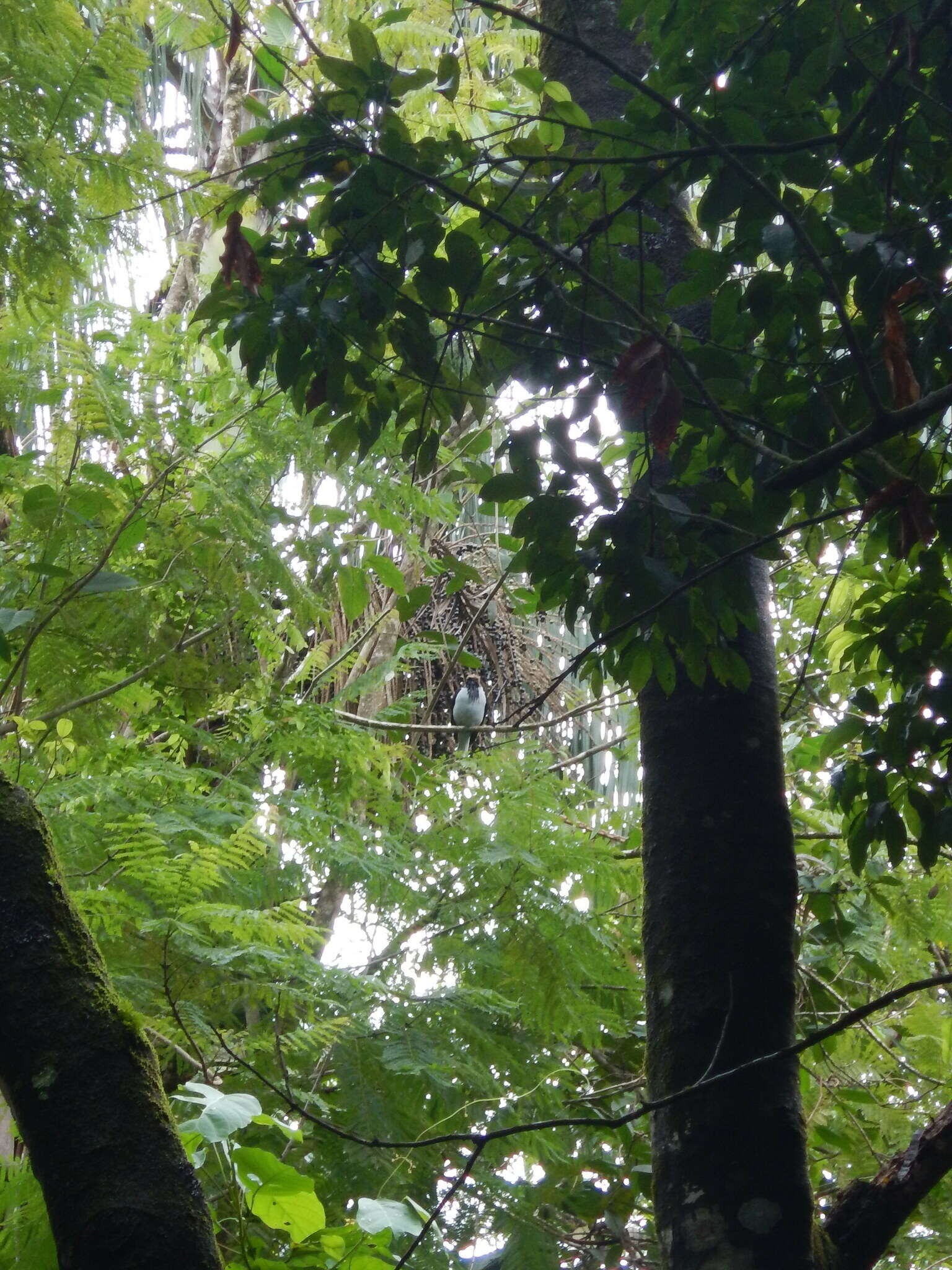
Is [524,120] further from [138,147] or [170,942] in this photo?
[170,942]

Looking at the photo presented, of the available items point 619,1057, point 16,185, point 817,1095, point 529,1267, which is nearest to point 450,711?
point 619,1057

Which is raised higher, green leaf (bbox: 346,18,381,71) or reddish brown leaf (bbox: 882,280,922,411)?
green leaf (bbox: 346,18,381,71)

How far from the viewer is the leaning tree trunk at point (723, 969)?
1.08 meters

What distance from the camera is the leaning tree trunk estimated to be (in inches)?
42.7

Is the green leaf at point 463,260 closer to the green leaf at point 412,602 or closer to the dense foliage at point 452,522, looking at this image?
the dense foliage at point 452,522

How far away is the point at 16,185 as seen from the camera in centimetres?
183

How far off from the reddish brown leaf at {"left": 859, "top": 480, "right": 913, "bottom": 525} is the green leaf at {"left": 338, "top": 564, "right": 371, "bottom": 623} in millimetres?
1268

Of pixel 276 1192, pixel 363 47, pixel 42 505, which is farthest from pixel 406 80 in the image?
pixel 276 1192

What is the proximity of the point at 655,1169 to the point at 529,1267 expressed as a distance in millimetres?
983

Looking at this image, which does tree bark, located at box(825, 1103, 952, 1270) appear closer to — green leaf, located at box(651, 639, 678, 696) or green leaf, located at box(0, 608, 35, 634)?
green leaf, located at box(651, 639, 678, 696)

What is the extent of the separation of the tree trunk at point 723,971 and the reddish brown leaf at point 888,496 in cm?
37

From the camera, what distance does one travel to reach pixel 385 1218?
44.9 inches

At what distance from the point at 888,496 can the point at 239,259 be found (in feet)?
2.61

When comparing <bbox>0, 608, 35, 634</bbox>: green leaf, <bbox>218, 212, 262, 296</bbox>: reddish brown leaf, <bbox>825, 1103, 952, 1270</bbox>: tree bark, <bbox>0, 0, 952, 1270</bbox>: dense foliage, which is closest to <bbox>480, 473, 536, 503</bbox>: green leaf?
<bbox>0, 0, 952, 1270</bbox>: dense foliage
